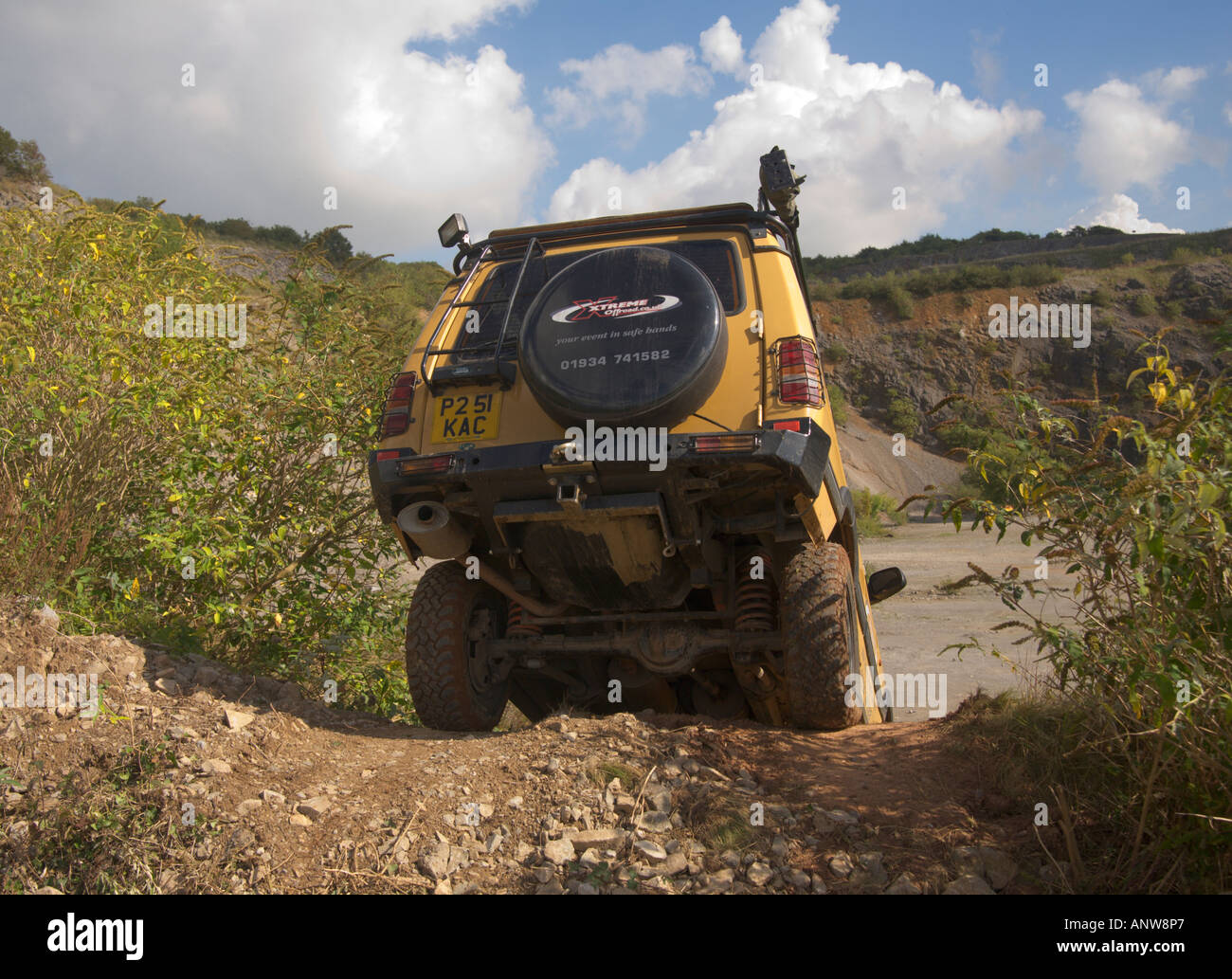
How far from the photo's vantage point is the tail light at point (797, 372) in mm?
3930

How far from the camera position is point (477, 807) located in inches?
131

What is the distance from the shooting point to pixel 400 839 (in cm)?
312

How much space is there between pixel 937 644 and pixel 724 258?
288 inches

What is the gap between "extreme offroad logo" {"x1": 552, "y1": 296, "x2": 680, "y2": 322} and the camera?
408 centimetres

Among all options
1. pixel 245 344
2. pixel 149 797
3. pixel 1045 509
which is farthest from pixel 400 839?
pixel 245 344

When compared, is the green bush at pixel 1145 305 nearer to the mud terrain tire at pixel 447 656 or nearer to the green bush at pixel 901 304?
the green bush at pixel 901 304

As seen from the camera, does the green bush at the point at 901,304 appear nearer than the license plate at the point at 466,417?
No

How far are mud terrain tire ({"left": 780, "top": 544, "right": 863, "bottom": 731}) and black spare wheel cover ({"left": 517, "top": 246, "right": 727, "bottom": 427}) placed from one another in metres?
0.97

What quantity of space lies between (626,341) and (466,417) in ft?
2.90

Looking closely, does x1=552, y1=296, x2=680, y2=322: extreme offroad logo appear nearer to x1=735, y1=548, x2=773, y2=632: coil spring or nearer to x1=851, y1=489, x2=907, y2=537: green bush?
x1=735, y1=548, x2=773, y2=632: coil spring

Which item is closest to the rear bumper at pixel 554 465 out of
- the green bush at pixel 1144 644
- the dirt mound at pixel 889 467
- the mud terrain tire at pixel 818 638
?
the mud terrain tire at pixel 818 638

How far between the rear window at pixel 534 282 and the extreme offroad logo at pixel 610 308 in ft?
1.18

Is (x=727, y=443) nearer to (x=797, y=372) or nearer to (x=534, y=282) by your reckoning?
(x=797, y=372)

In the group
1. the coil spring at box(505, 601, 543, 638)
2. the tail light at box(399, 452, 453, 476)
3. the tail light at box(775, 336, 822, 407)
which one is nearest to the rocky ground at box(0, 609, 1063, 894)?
the coil spring at box(505, 601, 543, 638)
